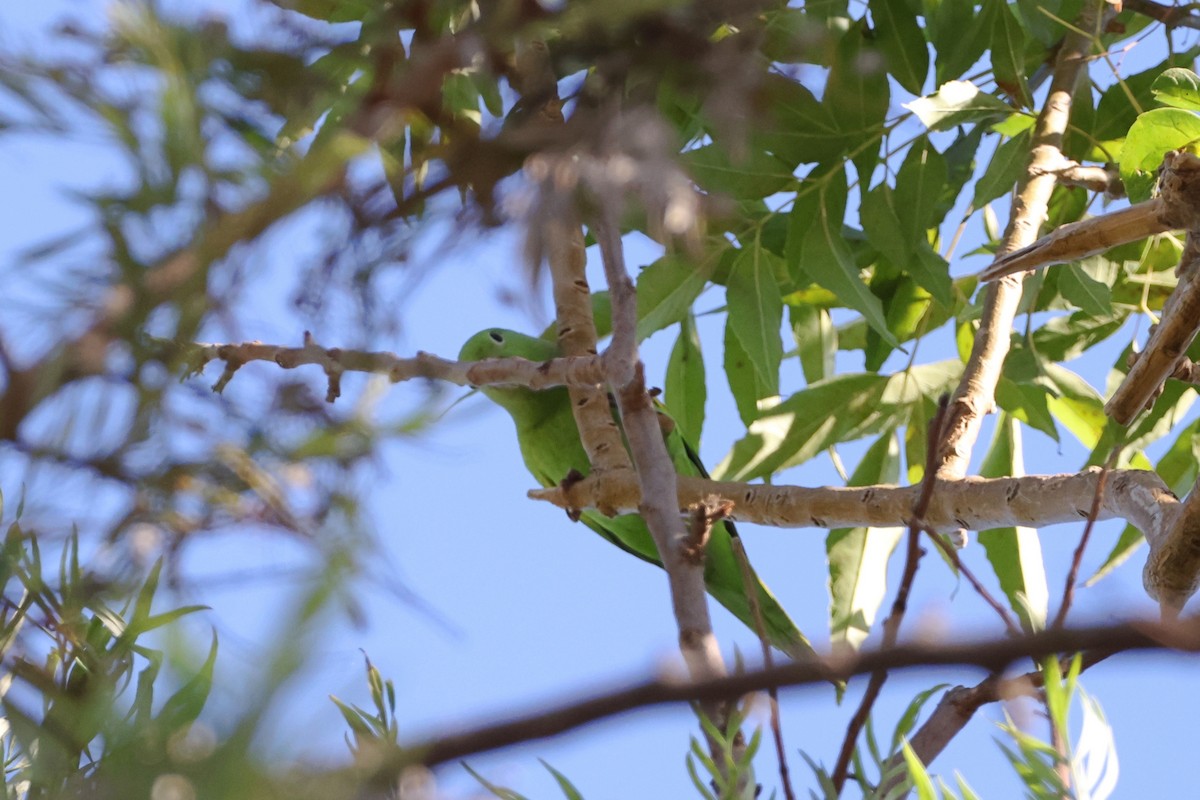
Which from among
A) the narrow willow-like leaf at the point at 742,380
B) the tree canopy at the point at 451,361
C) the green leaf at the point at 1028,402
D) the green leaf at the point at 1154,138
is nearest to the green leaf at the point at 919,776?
the tree canopy at the point at 451,361

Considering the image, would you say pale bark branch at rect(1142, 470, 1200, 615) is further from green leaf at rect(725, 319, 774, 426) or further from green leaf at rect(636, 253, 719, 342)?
green leaf at rect(725, 319, 774, 426)

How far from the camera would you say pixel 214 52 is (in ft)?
1.52

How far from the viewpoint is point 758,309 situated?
56.9 inches

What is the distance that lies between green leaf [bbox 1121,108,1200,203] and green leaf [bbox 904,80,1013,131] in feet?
0.70

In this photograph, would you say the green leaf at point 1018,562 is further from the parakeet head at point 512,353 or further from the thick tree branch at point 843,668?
the thick tree branch at point 843,668

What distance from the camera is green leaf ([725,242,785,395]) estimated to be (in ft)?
4.66

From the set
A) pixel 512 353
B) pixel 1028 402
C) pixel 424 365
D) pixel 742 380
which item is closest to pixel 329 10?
pixel 424 365

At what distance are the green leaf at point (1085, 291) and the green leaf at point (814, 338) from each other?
473 millimetres

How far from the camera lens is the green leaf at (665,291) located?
4.66ft

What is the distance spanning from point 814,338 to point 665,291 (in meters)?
0.41

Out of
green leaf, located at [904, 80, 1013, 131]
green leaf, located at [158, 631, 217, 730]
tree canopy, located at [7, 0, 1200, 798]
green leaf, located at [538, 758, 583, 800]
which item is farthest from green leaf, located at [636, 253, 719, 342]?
green leaf, located at [158, 631, 217, 730]

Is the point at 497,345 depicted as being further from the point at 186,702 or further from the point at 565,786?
the point at 186,702

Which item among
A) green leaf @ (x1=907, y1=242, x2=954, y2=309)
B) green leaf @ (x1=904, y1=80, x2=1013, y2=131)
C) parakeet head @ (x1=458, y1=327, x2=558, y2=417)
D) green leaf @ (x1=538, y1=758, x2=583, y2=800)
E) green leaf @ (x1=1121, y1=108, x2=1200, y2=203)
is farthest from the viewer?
parakeet head @ (x1=458, y1=327, x2=558, y2=417)

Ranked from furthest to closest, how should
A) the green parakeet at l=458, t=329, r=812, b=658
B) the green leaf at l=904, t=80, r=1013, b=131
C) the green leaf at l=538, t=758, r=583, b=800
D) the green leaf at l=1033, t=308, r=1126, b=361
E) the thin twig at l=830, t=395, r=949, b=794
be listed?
the green parakeet at l=458, t=329, r=812, b=658 < the green leaf at l=1033, t=308, r=1126, b=361 < the green leaf at l=904, t=80, r=1013, b=131 < the green leaf at l=538, t=758, r=583, b=800 < the thin twig at l=830, t=395, r=949, b=794
